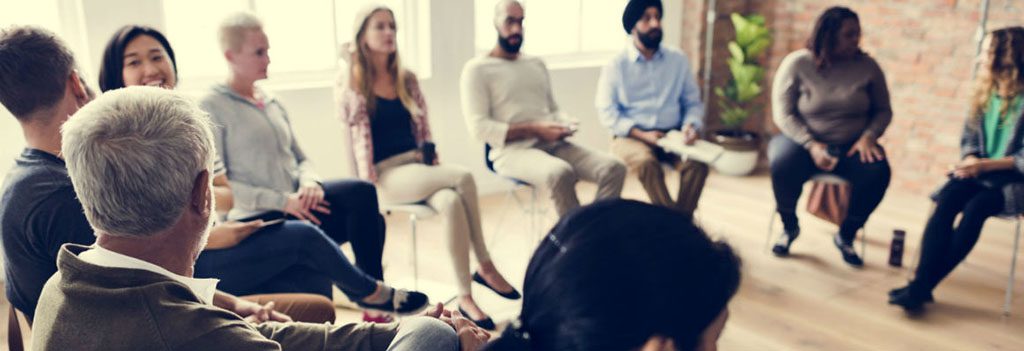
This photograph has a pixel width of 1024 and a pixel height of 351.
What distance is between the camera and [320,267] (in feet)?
8.43

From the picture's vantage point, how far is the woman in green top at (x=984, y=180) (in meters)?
3.35

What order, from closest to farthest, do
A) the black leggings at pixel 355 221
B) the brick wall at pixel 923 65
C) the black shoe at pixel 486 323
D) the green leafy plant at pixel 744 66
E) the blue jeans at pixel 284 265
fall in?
the blue jeans at pixel 284 265 < the black leggings at pixel 355 221 < the black shoe at pixel 486 323 < the brick wall at pixel 923 65 < the green leafy plant at pixel 744 66

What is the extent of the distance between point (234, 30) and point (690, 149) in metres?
2.10

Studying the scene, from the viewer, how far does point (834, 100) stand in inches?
154

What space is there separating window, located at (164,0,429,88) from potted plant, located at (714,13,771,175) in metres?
2.14

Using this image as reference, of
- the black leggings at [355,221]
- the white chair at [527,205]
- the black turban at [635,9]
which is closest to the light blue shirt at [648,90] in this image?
the black turban at [635,9]

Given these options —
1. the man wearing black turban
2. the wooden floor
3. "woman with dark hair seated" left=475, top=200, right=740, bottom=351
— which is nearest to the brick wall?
the wooden floor

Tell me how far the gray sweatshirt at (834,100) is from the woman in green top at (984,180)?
0.52 m

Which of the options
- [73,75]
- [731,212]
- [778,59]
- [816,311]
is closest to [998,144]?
[816,311]

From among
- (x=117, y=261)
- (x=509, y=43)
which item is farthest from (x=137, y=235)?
(x=509, y=43)

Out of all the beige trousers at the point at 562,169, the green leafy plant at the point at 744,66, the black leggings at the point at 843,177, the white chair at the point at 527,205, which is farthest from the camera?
the green leafy plant at the point at 744,66

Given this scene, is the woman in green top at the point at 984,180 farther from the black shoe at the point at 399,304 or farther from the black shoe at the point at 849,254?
the black shoe at the point at 399,304

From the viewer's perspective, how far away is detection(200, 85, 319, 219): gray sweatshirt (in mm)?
2865

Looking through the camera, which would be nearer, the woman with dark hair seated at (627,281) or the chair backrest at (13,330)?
the woman with dark hair seated at (627,281)
